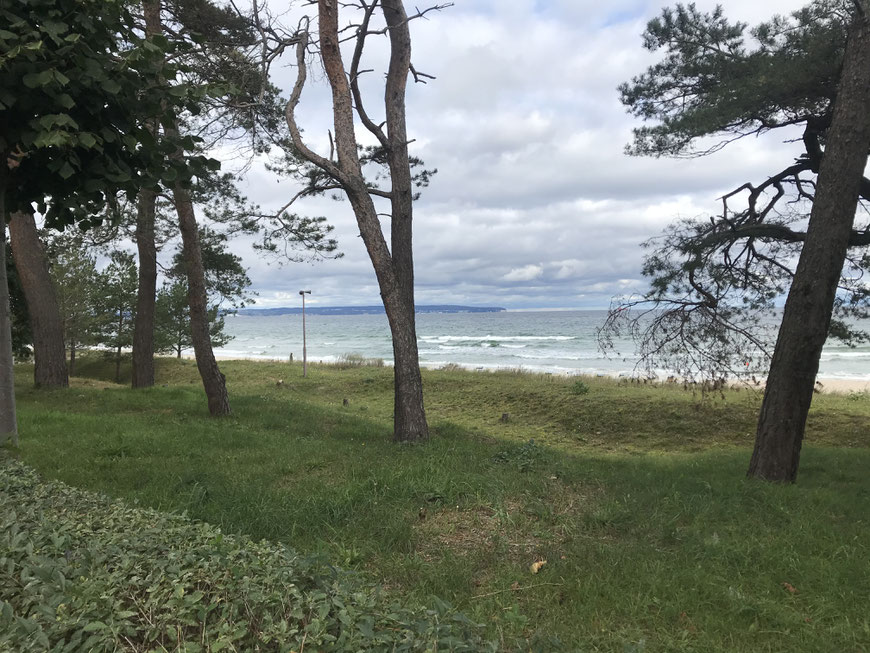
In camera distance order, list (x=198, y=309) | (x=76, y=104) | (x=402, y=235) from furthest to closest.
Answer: (x=198, y=309) < (x=402, y=235) < (x=76, y=104)

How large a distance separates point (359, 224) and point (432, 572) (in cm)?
567

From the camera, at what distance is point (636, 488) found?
219 inches

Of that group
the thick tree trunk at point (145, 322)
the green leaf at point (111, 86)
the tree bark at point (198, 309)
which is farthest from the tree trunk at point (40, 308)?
the green leaf at point (111, 86)

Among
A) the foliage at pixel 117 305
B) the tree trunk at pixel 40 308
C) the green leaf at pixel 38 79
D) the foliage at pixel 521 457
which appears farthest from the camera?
the foliage at pixel 117 305

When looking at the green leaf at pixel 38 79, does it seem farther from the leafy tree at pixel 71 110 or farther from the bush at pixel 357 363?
the bush at pixel 357 363

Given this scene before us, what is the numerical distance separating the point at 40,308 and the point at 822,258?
1473 centimetres

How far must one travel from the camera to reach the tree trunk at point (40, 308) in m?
11.6

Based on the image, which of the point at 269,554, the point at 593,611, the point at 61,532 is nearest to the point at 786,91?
the point at 593,611

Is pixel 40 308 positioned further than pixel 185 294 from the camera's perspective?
No

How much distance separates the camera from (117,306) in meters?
25.6

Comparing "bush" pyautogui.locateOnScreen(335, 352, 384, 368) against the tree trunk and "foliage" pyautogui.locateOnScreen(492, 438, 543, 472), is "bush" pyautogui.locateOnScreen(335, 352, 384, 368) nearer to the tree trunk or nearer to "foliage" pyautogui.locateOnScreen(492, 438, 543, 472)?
the tree trunk

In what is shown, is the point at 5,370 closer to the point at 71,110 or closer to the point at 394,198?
the point at 71,110

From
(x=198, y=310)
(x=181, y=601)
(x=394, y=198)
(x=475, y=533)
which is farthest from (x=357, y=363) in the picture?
(x=181, y=601)

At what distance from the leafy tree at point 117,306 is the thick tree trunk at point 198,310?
59.4ft
